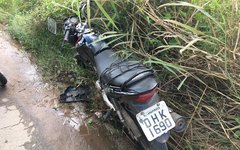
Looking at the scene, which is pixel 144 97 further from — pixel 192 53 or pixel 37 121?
pixel 37 121

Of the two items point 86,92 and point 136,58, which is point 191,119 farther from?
point 86,92

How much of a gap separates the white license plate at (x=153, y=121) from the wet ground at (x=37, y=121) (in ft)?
2.33

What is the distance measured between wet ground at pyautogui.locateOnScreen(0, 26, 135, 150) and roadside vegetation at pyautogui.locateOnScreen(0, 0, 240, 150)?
77 centimetres

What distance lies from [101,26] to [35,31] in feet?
5.31

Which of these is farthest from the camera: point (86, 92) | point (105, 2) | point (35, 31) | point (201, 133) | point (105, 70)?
point (35, 31)

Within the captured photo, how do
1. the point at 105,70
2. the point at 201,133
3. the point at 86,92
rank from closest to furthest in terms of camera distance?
1. the point at 105,70
2. the point at 201,133
3. the point at 86,92

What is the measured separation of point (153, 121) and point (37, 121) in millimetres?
1457

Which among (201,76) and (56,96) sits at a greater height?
(201,76)

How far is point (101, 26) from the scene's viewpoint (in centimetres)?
343

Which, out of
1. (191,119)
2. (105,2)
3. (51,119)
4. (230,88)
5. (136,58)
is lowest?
(51,119)

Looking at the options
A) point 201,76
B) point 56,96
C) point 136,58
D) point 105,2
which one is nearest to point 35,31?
point 56,96

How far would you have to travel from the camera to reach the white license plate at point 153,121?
2408 mm

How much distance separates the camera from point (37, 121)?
3354 millimetres

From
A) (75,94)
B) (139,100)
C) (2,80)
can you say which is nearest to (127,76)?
(139,100)
